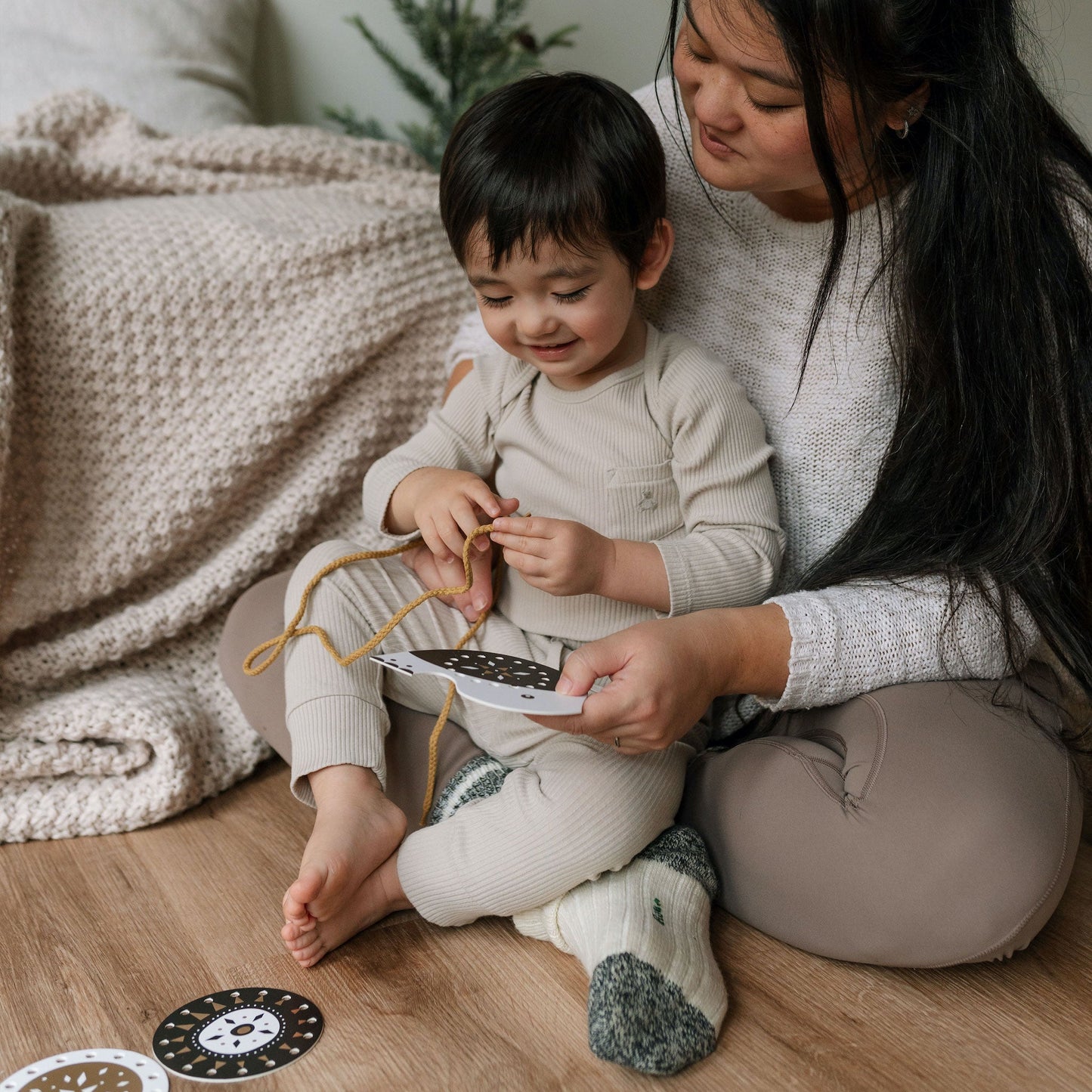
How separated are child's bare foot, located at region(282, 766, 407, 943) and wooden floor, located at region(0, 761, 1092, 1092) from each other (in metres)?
0.05

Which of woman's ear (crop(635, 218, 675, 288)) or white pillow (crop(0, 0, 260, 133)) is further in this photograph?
white pillow (crop(0, 0, 260, 133))

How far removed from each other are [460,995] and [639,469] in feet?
1.49

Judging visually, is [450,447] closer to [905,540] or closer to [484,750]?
[484,750]

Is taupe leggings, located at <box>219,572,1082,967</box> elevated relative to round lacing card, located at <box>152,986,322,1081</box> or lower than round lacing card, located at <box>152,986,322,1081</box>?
elevated

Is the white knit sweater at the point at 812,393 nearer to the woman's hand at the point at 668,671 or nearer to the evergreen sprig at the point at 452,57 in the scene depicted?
the woman's hand at the point at 668,671

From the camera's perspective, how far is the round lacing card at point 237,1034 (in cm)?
69

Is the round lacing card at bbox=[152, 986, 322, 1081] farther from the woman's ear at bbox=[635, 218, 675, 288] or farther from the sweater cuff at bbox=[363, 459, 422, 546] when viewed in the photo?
the woman's ear at bbox=[635, 218, 675, 288]

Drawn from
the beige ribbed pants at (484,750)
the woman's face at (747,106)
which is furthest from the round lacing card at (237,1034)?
the woman's face at (747,106)

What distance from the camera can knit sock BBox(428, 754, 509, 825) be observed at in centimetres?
91

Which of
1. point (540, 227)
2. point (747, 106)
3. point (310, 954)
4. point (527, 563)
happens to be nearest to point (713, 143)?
point (747, 106)

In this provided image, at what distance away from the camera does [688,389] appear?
0.95 m

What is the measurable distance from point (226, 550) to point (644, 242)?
544 mm

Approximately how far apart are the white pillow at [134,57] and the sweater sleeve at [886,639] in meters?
1.02

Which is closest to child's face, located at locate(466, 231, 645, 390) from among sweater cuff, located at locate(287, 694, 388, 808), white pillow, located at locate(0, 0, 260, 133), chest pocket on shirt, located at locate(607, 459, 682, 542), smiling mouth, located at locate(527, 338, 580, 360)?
smiling mouth, located at locate(527, 338, 580, 360)
